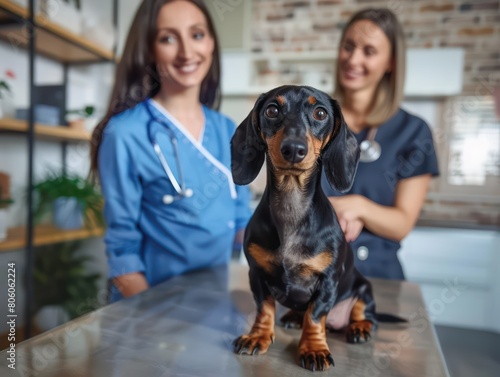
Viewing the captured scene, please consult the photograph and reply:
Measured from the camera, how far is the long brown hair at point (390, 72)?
891 millimetres

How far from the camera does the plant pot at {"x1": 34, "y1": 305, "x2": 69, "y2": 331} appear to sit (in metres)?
1.55

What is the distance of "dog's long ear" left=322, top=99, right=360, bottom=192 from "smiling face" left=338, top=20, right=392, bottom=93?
0.45 m

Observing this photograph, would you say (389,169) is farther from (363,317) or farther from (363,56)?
(363,317)

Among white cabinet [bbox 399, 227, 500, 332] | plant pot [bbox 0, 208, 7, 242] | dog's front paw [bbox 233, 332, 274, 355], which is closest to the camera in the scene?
dog's front paw [bbox 233, 332, 274, 355]

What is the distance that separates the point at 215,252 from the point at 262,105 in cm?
61

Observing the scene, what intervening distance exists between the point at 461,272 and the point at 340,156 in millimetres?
1775

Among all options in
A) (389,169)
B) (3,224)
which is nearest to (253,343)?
(389,169)

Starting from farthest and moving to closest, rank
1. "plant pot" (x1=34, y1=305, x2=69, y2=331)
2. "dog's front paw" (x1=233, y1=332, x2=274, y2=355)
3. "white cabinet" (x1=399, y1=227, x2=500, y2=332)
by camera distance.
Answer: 1. "white cabinet" (x1=399, y1=227, x2=500, y2=332)
2. "plant pot" (x1=34, y1=305, x2=69, y2=331)
3. "dog's front paw" (x1=233, y1=332, x2=274, y2=355)

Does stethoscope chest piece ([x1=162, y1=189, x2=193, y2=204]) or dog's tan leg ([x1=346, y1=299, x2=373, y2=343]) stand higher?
stethoscope chest piece ([x1=162, y1=189, x2=193, y2=204])

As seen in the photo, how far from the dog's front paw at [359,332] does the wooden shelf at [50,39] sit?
1493mm

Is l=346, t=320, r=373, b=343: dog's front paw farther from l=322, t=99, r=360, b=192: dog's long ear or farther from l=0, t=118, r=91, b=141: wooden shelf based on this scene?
l=0, t=118, r=91, b=141: wooden shelf

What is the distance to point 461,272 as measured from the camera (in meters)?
1.87

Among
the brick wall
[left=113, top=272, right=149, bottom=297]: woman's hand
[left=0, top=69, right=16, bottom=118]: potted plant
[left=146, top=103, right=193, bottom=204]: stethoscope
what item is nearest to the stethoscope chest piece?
[left=146, top=103, right=193, bottom=204]: stethoscope

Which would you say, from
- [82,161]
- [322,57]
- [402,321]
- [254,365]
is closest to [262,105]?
[254,365]
